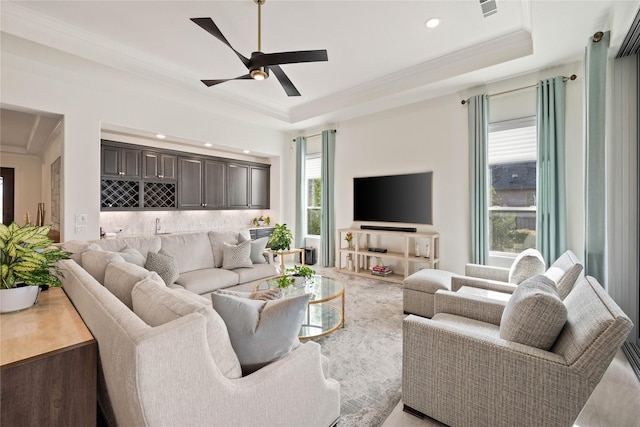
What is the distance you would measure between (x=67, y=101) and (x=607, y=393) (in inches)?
236

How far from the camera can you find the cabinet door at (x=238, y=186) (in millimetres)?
6043

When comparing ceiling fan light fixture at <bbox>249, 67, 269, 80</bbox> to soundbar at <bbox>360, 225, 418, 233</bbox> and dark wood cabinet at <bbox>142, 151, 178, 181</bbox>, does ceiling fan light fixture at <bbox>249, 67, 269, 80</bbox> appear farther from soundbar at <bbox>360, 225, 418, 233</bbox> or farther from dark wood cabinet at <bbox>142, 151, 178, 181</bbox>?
soundbar at <bbox>360, 225, 418, 233</bbox>

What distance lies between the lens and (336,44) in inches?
135

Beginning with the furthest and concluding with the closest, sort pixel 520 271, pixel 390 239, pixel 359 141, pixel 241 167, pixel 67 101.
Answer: pixel 241 167
pixel 359 141
pixel 390 239
pixel 67 101
pixel 520 271

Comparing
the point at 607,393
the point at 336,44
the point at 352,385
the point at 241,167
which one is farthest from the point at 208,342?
the point at 241,167

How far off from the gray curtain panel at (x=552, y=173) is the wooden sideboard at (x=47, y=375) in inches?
168

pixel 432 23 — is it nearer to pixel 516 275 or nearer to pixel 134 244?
pixel 516 275

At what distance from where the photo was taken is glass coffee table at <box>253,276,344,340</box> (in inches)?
102

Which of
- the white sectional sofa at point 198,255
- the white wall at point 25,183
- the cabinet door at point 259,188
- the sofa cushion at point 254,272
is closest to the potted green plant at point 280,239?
the white sectional sofa at point 198,255

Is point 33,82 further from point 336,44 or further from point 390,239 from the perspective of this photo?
point 390,239

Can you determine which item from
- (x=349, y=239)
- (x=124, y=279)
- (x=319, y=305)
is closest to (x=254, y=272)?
(x=319, y=305)

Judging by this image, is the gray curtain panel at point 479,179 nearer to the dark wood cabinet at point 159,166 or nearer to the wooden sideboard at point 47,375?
the wooden sideboard at point 47,375

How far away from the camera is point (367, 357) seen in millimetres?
2352

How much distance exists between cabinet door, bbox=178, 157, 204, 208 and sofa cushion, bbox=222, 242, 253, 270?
1.96m
